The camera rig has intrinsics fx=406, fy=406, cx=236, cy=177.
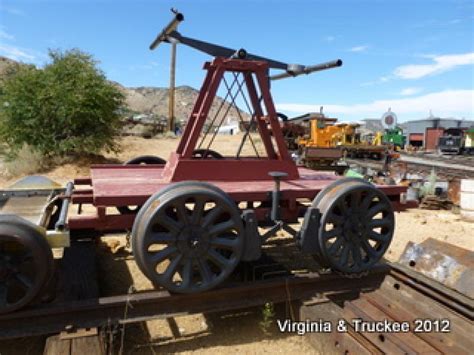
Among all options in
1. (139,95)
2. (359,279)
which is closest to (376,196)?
(359,279)

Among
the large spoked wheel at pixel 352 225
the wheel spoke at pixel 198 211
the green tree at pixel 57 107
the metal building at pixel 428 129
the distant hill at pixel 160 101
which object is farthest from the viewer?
the distant hill at pixel 160 101

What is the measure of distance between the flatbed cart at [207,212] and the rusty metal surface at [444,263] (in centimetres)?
33

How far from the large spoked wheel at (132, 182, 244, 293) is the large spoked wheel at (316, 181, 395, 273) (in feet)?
3.02

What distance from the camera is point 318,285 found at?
4.23 m

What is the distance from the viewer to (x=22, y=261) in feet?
10.5

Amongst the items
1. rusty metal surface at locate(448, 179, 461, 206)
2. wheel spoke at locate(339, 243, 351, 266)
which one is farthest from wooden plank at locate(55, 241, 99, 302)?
→ rusty metal surface at locate(448, 179, 461, 206)

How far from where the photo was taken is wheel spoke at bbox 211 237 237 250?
3.58 metres

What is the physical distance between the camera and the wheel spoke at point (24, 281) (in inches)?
125

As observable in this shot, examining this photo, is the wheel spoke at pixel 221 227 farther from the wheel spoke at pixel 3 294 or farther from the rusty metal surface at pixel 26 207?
the rusty metal surface at pixel 26 207

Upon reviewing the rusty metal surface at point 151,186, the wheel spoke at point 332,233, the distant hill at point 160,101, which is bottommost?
the wheel spoke at point 332,233

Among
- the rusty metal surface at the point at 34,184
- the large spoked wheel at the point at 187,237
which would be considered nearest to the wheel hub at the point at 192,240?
the large spoked wheel at the point at 187,237

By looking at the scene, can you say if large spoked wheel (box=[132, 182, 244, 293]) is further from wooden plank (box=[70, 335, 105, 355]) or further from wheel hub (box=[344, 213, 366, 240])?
wheel hub (box=[344, 213, 366, 240])

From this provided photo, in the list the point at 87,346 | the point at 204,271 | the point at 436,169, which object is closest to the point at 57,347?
the point at 87,346

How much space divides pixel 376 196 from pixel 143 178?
254cm
